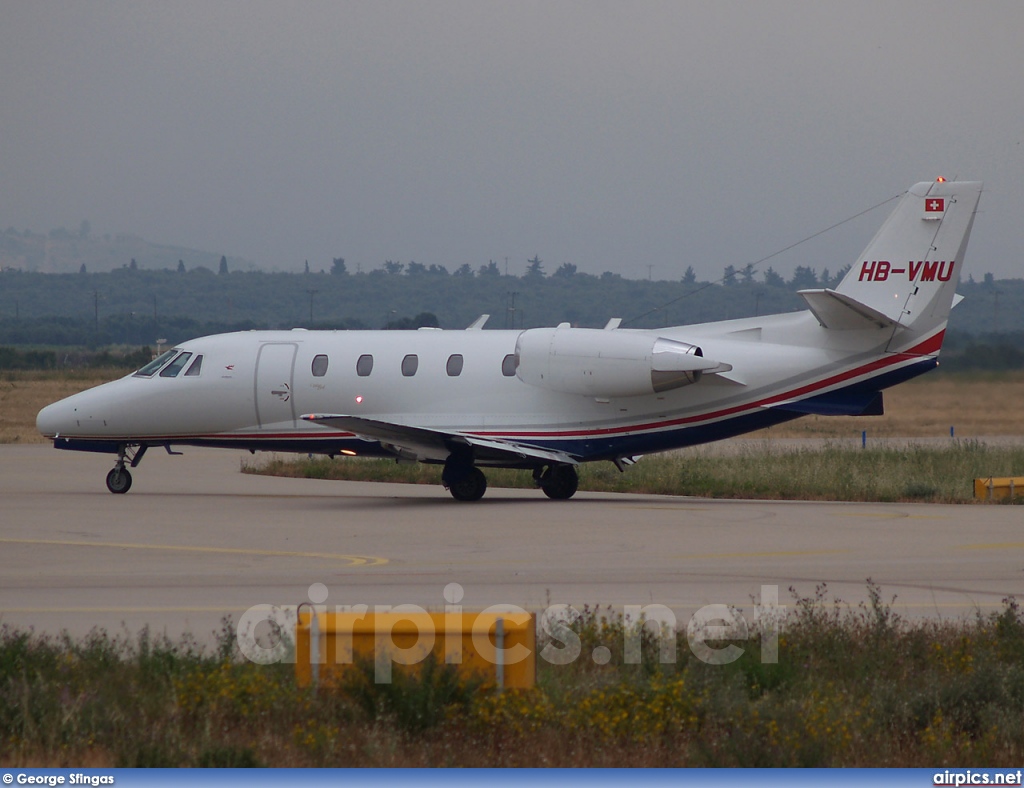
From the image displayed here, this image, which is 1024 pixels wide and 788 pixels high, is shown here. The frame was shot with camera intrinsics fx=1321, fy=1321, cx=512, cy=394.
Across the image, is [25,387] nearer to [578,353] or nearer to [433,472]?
[433,472]

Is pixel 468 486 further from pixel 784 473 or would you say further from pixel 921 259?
pixel 921 259

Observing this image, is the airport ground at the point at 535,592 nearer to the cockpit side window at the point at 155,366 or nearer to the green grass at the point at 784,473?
the green grass at the point at 784,473

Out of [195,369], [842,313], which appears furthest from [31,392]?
[842,313]

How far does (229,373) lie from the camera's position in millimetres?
24438

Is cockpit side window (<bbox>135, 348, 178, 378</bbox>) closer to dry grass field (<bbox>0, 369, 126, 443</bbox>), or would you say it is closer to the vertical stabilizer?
the vertical stabilizer

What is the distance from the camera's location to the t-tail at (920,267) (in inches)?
827

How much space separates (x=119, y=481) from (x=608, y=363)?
973cm

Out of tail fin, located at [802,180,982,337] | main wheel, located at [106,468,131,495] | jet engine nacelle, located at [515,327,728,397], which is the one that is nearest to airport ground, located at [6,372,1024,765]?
main wheel, located at [106,468,131,495]

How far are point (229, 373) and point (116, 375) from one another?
178 ft

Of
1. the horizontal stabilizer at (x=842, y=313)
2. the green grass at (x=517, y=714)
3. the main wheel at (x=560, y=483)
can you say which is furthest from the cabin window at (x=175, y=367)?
the green grass at (x=517, y=714)

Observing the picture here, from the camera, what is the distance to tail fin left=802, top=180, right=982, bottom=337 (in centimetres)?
2098

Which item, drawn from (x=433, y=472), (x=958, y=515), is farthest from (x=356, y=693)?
(x=433, y=472)

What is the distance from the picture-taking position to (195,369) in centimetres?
2475

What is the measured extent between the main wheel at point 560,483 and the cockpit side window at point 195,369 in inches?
269
